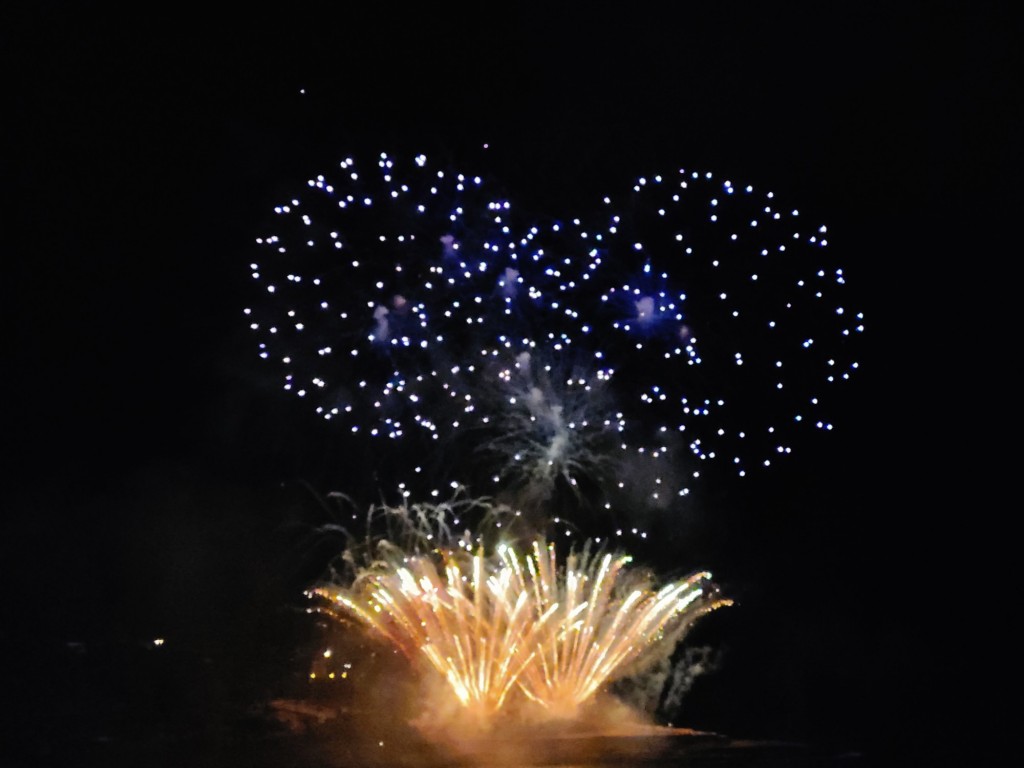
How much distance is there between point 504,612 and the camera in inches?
590

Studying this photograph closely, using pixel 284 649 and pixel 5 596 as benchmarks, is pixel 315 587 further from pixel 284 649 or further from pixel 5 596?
pixel 5 596

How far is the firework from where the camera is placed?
49.0 feet

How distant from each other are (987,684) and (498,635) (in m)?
11.0

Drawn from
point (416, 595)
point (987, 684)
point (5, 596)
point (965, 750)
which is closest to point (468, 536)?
point (416, 595)

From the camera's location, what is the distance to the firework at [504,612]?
14.9 m

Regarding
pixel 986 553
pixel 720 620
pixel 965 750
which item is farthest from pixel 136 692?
pixel 986 553

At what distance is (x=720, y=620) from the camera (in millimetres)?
23234

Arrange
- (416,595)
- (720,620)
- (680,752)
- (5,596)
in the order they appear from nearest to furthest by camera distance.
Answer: (680,752) < (416,595) < (5,596) < (720,620)

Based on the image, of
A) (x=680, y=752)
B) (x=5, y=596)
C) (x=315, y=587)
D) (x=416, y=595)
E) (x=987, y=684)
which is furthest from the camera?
(x=987, y=684)

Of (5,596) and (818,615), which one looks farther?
(818,615)

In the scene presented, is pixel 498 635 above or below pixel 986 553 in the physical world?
below

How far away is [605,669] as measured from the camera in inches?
610

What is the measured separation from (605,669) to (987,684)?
9.58 meters

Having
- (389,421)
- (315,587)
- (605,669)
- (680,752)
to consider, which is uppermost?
(389,421)
